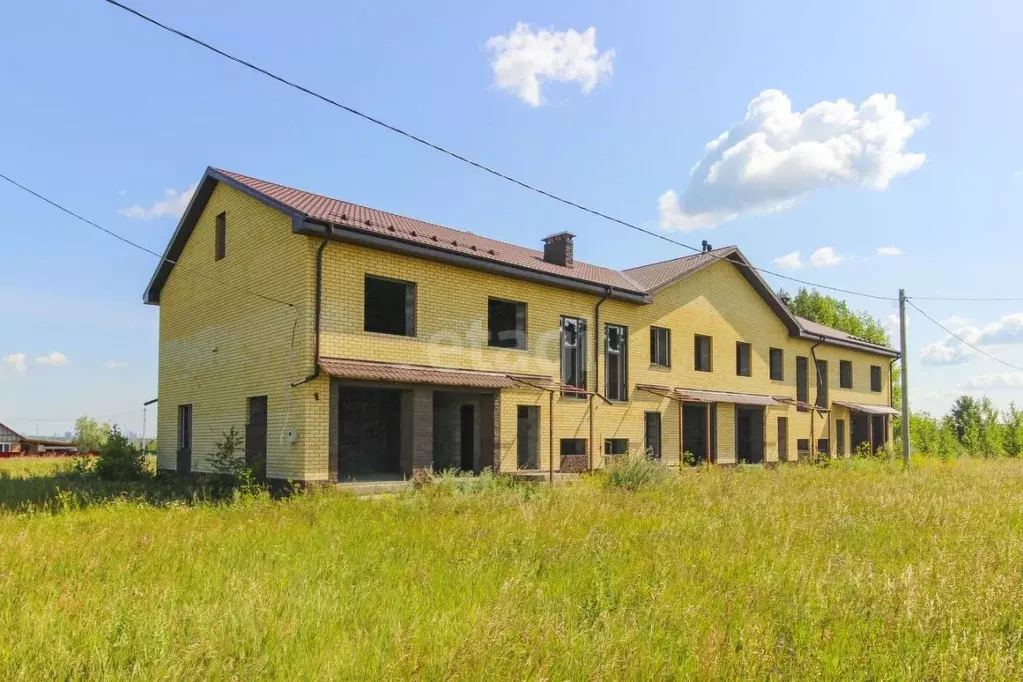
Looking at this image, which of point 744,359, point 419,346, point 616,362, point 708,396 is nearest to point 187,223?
point 419,346

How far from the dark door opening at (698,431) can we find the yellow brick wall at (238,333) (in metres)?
12.7

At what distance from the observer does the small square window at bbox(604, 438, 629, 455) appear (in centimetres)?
1836

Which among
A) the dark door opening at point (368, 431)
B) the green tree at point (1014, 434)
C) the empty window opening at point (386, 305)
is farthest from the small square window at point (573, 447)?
the green tree at point (1014, 434)

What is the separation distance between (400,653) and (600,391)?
14.3 metres

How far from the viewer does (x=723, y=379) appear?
22.3 metres

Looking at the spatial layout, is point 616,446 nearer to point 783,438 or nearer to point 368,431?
point 368,431

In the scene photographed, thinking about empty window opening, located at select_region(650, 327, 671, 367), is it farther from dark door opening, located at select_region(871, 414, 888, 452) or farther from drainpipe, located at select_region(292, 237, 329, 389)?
dark door opening, located at select_region(871, 414, 888, 452)

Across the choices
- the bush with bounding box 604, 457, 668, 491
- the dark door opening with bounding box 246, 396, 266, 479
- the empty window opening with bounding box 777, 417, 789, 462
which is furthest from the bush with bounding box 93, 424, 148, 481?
the empty window opening with bounding box 777, 417, 789, 462

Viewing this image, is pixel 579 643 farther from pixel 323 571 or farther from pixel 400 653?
pixel 323 571

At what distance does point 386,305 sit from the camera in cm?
1877

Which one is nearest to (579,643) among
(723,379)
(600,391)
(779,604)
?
(779,604)

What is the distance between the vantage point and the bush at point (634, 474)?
46.6 ft

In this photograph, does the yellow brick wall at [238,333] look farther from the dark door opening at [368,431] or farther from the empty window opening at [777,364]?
the empty window opening at [777,364]

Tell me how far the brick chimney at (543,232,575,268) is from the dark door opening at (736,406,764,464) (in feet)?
27.6
